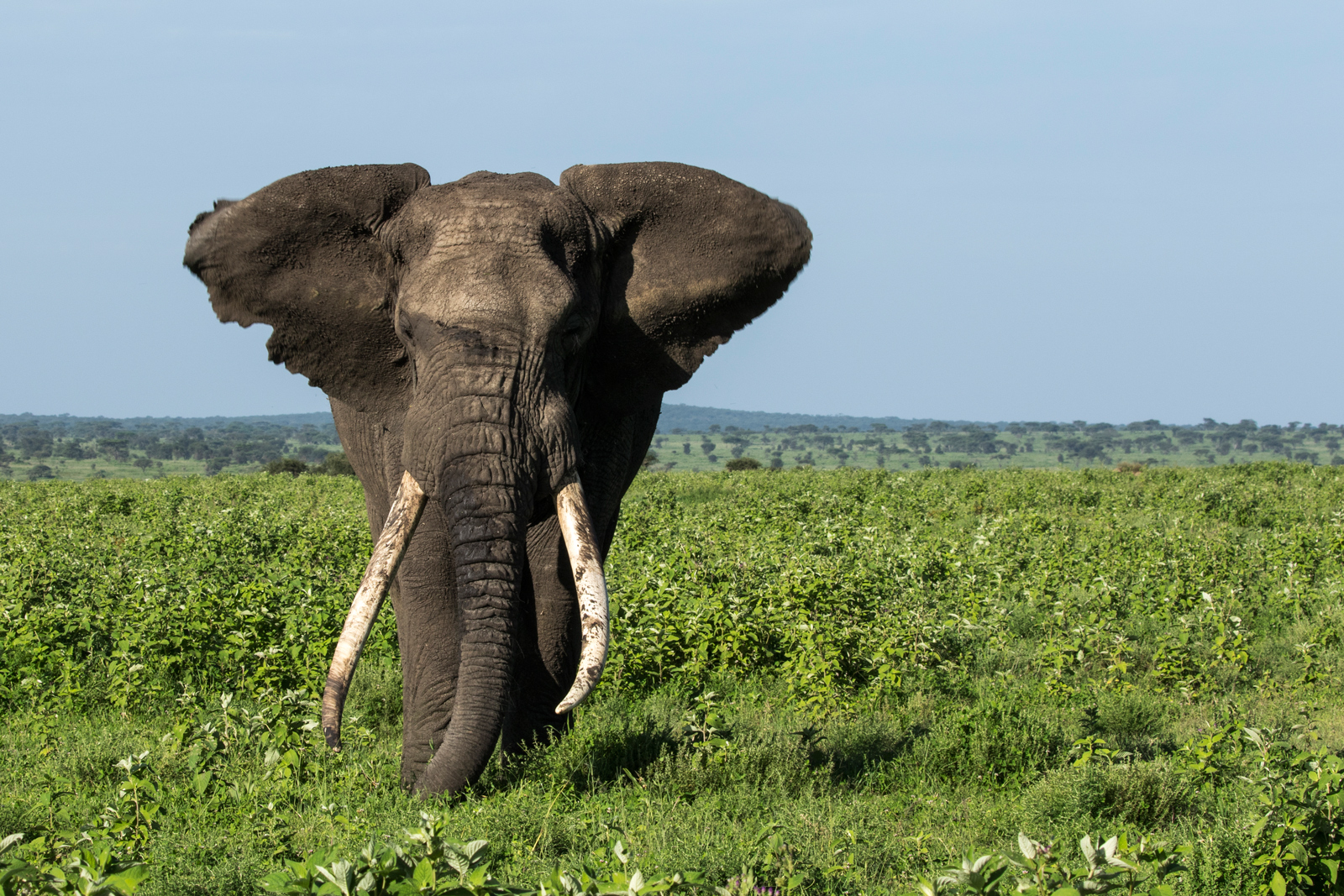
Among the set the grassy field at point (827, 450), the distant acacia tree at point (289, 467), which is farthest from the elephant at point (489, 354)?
the grassy field at point (827, 450)

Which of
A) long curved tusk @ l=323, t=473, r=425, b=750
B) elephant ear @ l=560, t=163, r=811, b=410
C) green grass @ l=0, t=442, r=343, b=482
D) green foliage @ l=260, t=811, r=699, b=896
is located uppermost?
elephant ear @ l=560, t=163, r=811, b=410

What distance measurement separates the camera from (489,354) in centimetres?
451

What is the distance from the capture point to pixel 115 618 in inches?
290

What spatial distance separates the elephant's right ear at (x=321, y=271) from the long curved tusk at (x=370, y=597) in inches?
26.9

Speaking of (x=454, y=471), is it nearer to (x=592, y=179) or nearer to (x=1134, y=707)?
(x=592, y=179)

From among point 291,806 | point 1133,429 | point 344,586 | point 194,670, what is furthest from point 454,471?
point 1133,429

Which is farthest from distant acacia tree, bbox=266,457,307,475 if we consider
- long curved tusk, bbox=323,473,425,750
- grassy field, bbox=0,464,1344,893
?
long curved tusk, bbox=323,473,425,750

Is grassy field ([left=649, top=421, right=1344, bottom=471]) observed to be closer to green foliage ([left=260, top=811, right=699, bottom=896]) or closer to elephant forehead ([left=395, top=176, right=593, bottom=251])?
elephant forehead ([left=395, top=176, right=593, bottom=251])

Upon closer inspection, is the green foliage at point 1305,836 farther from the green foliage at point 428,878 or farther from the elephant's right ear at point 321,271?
the elephant's right ear at point 321,271

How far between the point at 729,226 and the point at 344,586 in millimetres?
4288

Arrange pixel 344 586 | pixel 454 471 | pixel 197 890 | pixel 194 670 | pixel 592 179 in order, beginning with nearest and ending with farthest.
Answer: pixel 197 890 < pixel 454 471 < pixel 592 179 < pixel 194 670 < pixel 344 586

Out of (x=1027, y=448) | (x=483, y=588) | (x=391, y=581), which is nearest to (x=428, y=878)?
(x=483, y=588)

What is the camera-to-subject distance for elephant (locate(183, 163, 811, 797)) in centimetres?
449

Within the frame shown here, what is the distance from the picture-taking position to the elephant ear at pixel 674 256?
5.35 metres
